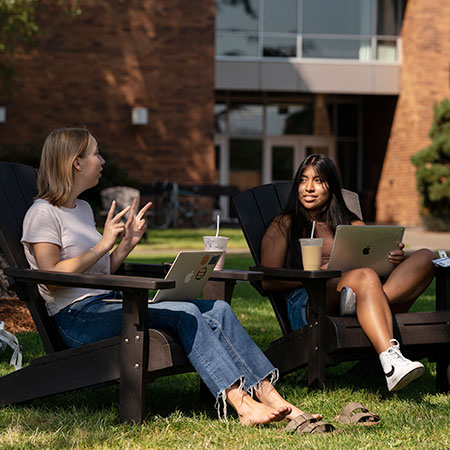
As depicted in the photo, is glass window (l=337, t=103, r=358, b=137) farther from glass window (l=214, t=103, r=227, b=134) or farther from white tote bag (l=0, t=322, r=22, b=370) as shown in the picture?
white tote bag (l=0, t=322, r=22, b=370)

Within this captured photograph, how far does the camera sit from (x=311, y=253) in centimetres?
362

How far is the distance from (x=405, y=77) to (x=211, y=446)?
61.6 feet

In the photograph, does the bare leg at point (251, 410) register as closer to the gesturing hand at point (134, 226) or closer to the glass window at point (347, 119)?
the gesturing hand at point (134, 226)

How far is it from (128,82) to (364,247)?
15.7 metres

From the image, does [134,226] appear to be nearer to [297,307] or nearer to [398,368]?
[297,307]

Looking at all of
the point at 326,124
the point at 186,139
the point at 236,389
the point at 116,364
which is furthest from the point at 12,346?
the point at 326,124

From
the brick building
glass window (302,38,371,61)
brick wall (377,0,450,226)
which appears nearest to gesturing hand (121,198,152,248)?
the brick building

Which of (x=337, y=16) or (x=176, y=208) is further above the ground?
(x=337, y=16)

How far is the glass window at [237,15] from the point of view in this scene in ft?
67.3

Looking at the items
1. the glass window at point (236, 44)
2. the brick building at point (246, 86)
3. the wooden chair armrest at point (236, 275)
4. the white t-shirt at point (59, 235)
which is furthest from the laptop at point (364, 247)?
the glass window at point (236, 44)

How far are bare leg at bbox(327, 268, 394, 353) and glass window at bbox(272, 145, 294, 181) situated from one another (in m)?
18.8

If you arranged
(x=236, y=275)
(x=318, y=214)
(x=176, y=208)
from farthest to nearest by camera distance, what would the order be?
1. (x=176, y=208)
2. (x=318, y=214)
3. (x=236, y=275)

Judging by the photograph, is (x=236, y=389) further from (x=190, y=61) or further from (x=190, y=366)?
(x=190, y=61)

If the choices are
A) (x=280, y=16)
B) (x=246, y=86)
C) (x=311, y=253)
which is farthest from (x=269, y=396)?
(x=280, y=16)
